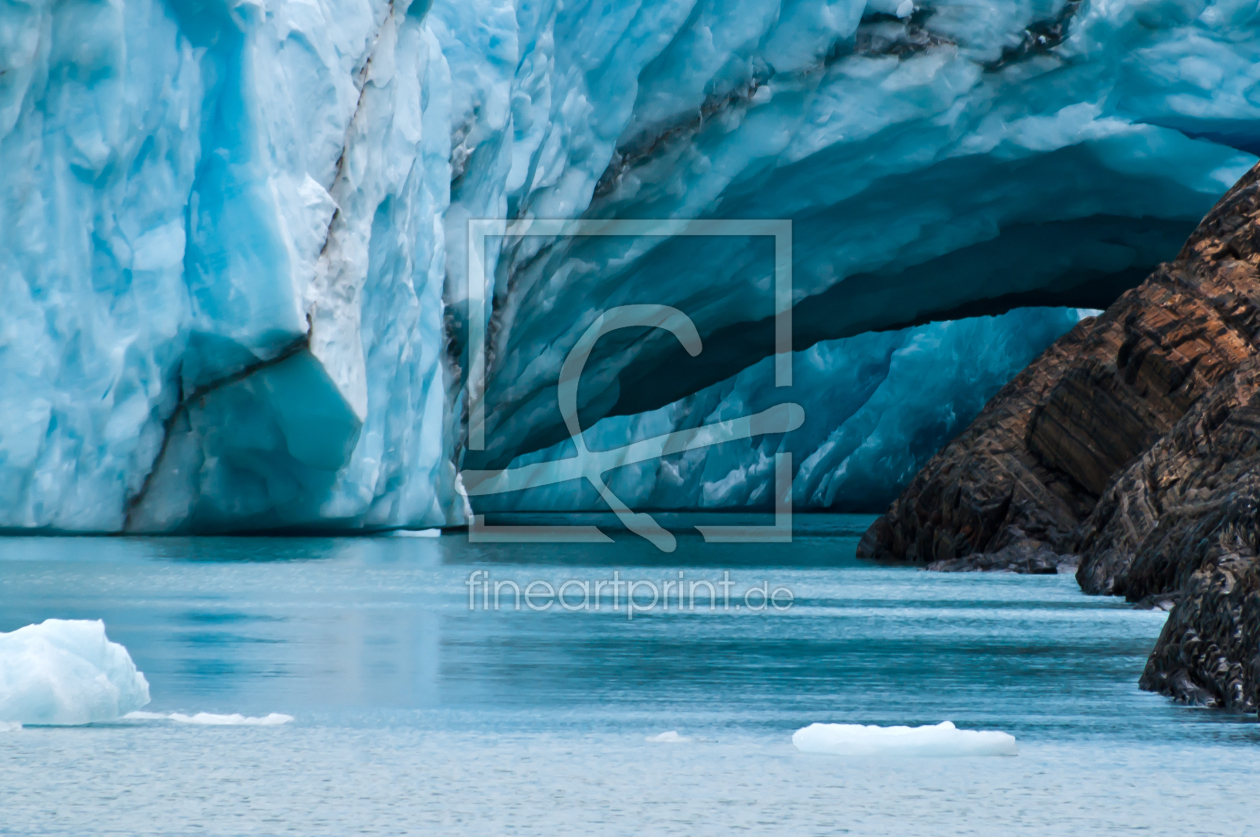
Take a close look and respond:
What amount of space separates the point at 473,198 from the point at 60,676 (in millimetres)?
12296

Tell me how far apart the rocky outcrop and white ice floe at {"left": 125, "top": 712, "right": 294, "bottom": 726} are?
301cm

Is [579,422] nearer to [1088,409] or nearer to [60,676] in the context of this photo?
[1088,409]

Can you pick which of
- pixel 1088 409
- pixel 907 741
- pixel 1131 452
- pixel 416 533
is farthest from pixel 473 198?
pixel 907 741

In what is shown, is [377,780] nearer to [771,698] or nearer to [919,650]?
[771,698]

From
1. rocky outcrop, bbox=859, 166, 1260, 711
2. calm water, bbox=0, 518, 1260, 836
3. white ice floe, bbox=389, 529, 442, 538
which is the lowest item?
white ice floe, bbox=389, 529, 442, 538

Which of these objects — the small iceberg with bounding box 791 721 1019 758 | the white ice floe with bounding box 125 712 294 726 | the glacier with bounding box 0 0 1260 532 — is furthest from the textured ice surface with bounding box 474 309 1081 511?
the small iceberg with bounding box 791 721 1019 758

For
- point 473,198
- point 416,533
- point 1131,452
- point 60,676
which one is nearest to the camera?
point 60,676

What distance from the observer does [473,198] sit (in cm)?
1562

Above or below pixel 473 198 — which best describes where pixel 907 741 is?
below

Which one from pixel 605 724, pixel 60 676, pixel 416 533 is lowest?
pixel 416 533

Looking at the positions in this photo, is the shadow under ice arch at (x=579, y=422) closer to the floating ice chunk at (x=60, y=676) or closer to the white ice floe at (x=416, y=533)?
the white ice floe at (x=416, y=533)

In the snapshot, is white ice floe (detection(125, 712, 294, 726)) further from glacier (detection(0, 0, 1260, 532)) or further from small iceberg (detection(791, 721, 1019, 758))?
glacier (detection(0, 0, 1260, 532))

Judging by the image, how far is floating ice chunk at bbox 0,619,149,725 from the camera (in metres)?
3.61

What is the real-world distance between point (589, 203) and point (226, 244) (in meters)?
5.53
